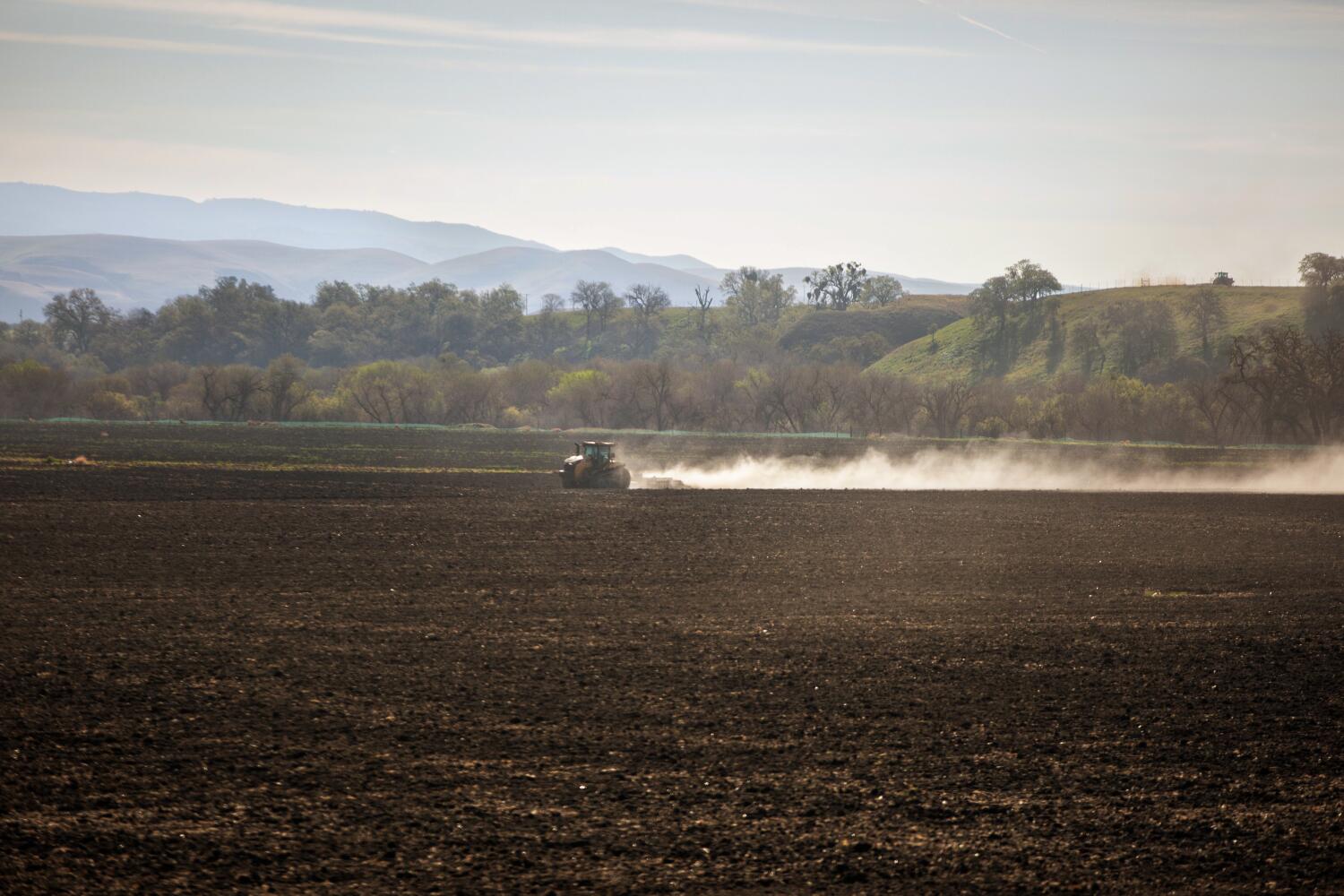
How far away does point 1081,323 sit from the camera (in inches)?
6826

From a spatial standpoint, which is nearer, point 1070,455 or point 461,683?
point 461,683

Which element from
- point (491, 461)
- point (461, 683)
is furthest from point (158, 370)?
point (461, 683)

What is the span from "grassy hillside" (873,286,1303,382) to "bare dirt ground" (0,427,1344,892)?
482 ft

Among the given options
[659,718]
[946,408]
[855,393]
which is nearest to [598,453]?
[659,718]

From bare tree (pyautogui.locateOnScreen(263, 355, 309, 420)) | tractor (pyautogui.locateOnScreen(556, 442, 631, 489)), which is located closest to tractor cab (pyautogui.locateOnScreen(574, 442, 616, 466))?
tractor (pyautogui.locateOnScreen(556, 442, 631, 489))

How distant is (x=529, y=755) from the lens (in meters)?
12.4

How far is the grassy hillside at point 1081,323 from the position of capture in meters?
165

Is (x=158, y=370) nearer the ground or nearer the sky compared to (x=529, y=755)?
nearer the sky

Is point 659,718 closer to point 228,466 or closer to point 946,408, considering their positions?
point 228,466

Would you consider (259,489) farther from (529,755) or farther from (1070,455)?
(1070,455)

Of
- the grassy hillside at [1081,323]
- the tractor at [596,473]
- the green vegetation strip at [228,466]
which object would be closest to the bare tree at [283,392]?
the green vegetation strip at [228,466]

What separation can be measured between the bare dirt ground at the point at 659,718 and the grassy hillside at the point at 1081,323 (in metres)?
147

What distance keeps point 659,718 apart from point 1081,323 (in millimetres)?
171426

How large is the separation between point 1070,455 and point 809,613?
72080 mm
